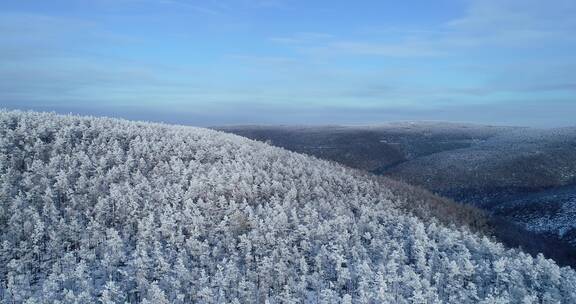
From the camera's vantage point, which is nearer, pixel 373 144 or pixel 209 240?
pixel 209 240

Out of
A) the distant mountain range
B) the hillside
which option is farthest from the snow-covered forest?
the hillside

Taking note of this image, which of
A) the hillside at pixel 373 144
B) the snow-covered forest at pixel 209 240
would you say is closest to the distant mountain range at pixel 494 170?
the hillside at pixel 373 144

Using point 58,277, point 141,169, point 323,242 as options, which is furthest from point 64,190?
point 323,242

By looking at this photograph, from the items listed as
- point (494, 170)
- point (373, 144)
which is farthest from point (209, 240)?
point (373, 144)

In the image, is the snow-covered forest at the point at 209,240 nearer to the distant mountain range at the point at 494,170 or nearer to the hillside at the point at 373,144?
the distant mountain range at the point at 494,170

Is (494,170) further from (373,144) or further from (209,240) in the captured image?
(209,240)

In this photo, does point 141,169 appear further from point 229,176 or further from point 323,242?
point 323,242

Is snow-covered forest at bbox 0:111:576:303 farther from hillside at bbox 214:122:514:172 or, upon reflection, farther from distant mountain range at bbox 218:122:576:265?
hillside at bbox 214:122:514:172

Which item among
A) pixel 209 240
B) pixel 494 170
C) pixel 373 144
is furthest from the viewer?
pixel 373 144
